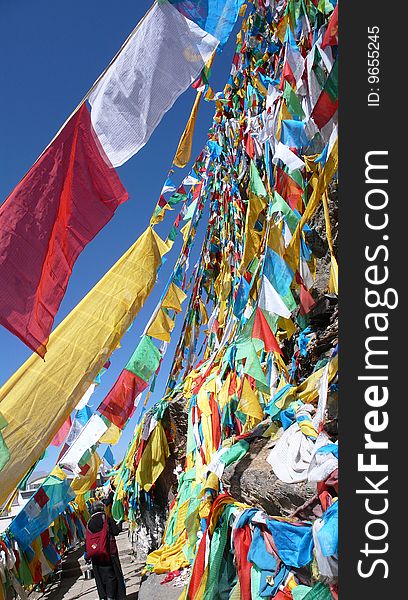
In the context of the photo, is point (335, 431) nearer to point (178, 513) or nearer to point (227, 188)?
point (178, 513)

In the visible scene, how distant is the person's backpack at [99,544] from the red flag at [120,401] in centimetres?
126

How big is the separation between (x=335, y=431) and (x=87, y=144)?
277 centimetres

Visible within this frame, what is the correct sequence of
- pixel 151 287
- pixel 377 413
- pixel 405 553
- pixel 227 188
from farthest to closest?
pixel 227 188, pixel 151 287, pixel 377 413, pixel 405 553

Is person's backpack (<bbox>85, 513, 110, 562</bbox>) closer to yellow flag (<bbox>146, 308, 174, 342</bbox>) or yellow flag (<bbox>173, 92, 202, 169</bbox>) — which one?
yellow flag (<bbox>146, 308, 174, 342</bbox>)

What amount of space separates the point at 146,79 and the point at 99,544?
5.60 metres

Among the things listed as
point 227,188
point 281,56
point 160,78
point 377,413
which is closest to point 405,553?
point 377,413

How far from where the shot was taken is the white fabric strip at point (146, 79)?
12.2 feet

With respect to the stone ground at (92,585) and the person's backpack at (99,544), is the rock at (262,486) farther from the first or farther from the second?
the person's backpack at (99,544)

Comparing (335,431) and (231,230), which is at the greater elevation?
(231,230)

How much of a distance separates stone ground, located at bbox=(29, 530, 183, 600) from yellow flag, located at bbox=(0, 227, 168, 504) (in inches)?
121

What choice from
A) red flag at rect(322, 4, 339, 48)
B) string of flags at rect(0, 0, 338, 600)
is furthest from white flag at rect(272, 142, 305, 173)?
red flag at rect(322, 4, 339, 48)

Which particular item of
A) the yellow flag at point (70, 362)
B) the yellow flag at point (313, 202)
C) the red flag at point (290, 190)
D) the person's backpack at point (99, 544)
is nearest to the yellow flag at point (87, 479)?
the person's backpack at point (99, 544)

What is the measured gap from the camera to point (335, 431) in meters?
3.81

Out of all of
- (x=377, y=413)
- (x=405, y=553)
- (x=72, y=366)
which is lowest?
(x=405, y=553)
